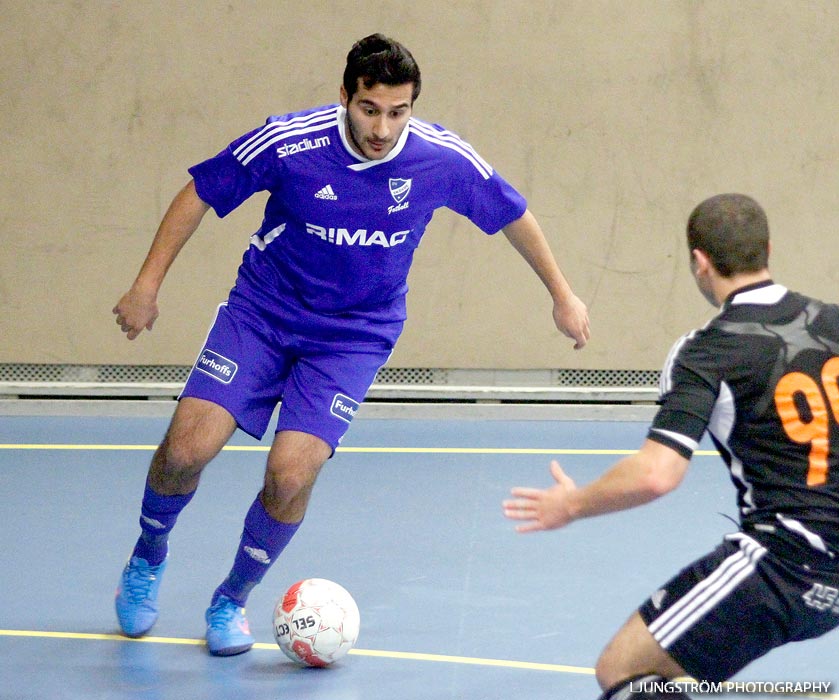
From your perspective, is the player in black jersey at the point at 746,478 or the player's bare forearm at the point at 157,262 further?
the player's bare forearm at the point at 157,262

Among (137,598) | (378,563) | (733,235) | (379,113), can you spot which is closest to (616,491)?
(733,235)

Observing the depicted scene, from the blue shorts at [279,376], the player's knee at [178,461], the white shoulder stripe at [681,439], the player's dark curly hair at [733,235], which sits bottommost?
the player's knee at [178,461]

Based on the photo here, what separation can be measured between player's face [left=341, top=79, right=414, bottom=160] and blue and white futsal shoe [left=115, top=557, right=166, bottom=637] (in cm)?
161

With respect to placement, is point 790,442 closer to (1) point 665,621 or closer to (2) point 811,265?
(1) point 665,621

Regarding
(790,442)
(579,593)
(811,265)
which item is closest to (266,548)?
(579,593)

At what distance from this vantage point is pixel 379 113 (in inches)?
138

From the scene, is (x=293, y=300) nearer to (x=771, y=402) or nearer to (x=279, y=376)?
(x=279, y=376)

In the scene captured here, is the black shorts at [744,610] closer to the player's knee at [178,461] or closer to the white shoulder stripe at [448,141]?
the player's knee at [178,461]

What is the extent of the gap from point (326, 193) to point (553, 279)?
32.7 inches

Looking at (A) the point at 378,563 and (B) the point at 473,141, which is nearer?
(A) the point at 378,563

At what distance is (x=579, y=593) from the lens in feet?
13.8

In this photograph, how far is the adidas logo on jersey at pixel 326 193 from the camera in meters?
3.65

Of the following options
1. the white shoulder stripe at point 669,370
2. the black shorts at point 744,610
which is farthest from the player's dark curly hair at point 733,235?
the black shorts at point 744,610

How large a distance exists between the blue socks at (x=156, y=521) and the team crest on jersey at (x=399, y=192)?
113cm
